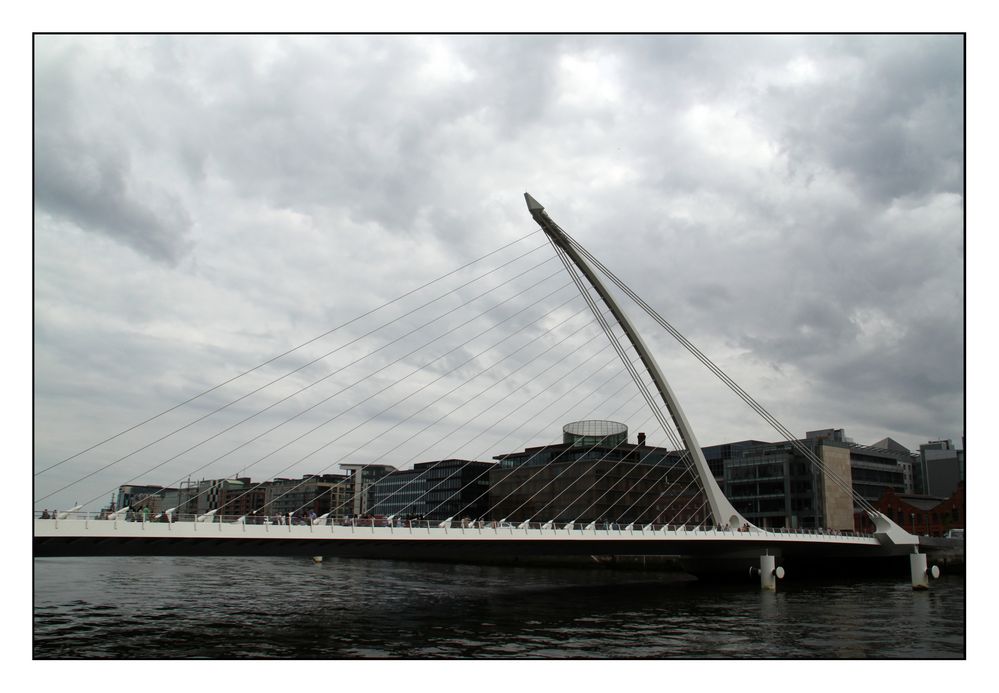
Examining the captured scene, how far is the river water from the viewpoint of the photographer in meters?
24.7

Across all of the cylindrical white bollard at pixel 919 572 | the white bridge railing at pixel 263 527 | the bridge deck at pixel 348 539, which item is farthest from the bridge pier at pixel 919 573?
the white bridge railing at pixel 263 527

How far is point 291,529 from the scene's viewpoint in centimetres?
3177

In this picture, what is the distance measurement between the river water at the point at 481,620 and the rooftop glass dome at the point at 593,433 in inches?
2229

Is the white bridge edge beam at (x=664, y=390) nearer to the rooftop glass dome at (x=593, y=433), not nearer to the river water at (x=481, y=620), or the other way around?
the river water at (x=481, y=620)

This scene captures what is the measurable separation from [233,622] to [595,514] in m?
76.1

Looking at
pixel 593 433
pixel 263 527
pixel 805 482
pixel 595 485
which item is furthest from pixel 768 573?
pixel 593 433

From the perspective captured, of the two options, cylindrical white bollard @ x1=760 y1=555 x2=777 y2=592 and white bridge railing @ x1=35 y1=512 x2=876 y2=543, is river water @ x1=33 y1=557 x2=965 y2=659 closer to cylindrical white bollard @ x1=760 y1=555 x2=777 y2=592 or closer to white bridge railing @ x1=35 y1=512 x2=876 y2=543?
cylindrical white bollard @ x1=760 y1=555 x2=777 y2=592

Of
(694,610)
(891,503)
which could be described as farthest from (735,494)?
(694,610)

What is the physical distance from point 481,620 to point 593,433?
279 feet

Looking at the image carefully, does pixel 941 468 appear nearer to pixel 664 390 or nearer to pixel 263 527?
pixel 664 390

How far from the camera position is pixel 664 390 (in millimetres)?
56969

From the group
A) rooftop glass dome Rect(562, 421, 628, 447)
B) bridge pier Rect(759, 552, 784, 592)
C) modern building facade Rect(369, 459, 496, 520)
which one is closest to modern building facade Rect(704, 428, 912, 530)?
rooftop glass dome Rect(562, 421, 628, 447)

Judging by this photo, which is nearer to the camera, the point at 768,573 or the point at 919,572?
the point at 768,573

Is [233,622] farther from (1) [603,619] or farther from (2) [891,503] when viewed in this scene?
(2) [891,503]
